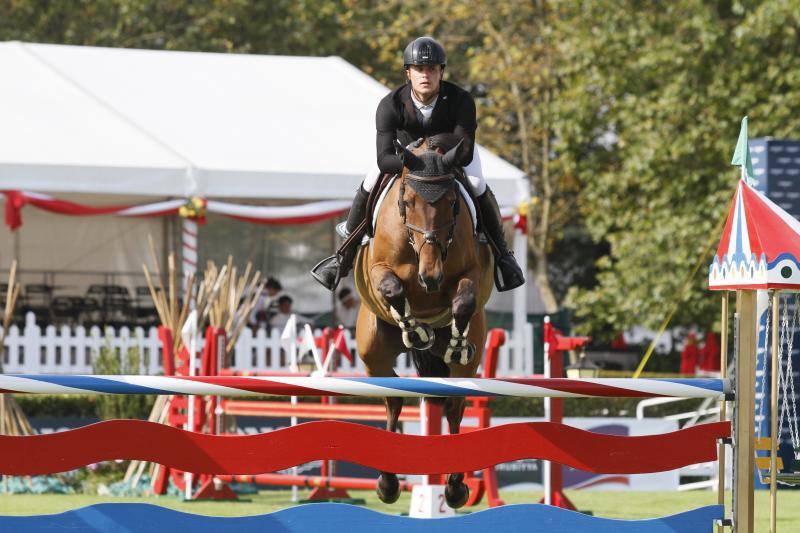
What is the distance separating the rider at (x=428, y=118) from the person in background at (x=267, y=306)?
9612mm

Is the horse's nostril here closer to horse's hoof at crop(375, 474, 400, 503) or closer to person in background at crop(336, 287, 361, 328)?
horse's hoof at crop(375, 474, 400, 503)

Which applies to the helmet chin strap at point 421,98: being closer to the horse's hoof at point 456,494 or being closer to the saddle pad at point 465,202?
the saddle pad at point 465,202

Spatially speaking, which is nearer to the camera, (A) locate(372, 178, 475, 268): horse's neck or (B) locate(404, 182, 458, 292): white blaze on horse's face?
(B) locate(404, 182, 458, 292): white blaze on horse's face

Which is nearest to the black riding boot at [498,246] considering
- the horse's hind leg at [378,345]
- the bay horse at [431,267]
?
the bay horse at [431,267]

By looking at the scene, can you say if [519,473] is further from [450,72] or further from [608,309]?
[450,72]

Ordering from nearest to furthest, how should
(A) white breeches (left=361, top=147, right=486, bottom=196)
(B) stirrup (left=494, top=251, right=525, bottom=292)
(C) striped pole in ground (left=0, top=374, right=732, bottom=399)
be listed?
1. (C) striped pole in ground (left=0, top=374, right=732, bottom=399)
2. (A) white breeches (left=361, top=147, right=486, bottom=196)
3. (B) stirrup (left=494, top=251, right=525, bottom=292)

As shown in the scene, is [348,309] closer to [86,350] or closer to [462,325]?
[86,350]

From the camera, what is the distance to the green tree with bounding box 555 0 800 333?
57.7 feet

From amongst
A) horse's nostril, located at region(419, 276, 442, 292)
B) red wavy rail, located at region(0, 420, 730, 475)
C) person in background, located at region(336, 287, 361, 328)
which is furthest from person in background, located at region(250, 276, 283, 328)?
red wavy rail, located at region(0, 420, 730, 475)

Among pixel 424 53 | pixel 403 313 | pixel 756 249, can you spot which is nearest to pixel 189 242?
pixel 424 53

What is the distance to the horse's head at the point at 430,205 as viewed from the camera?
19.6 ft

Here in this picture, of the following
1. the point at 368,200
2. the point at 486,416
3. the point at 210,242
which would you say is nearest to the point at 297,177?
the point at 210,242

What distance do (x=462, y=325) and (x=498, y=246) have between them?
88 cm

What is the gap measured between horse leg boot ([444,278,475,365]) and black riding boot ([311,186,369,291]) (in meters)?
0.67
